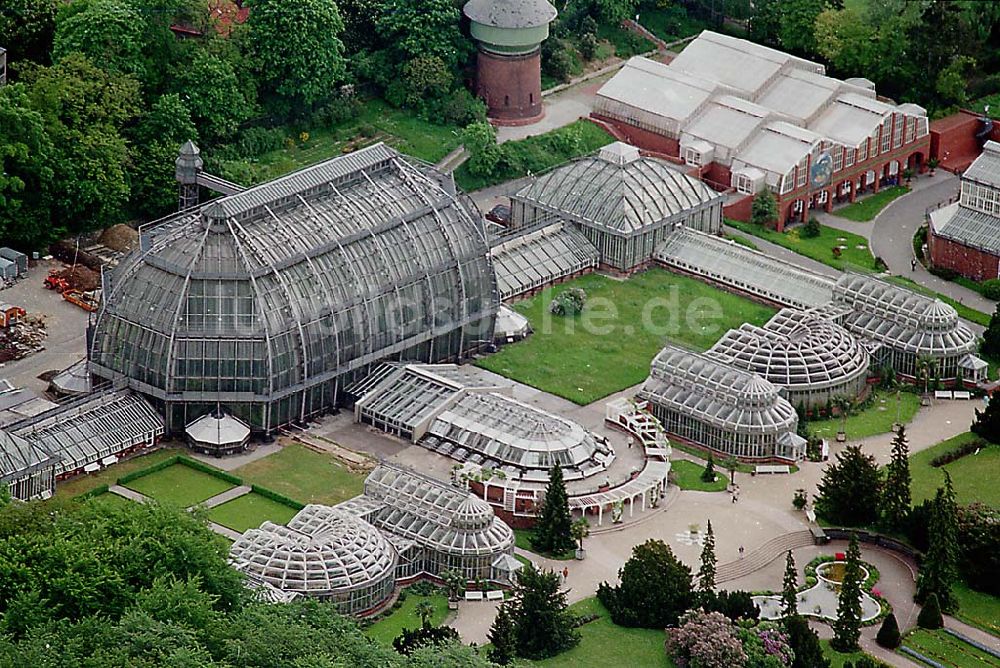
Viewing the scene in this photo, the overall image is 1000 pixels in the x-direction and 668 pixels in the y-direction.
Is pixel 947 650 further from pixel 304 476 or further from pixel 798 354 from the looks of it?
pixel 304 476

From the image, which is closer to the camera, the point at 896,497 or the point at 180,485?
the point at 896,497

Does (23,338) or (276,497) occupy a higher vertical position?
(23,338)

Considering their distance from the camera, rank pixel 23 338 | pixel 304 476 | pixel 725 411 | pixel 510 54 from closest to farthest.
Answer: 1. pixel 304 476
2. pixel 725 411
3. pixel 23 338
4. pixel 510 54

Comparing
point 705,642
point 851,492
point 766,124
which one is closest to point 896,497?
point 851,492

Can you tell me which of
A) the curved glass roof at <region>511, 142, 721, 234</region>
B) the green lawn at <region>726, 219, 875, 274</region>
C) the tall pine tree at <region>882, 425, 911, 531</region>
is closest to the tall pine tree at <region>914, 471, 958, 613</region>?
the tall pine tree at <region>882, 425, 911, 531</region>

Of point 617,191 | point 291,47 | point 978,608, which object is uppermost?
point 291,47

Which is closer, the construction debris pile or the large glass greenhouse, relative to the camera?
the large glass greenhouse

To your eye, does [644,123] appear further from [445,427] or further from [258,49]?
[445,427]

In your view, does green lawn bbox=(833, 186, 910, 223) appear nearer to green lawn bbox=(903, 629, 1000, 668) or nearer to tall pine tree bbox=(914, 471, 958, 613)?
tall pine tree bbox=(914, 471, 958, 613)
